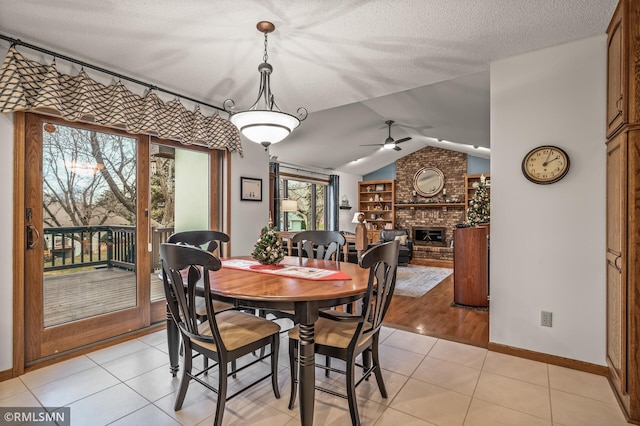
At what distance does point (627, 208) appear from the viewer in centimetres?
184

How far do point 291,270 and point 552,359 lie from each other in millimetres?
2121

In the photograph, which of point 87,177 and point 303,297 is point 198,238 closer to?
point 87,177

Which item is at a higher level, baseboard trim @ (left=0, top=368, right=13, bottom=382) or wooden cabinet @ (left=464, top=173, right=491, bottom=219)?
wooden cabinet @ (left=464, top=173, right=491, bottom=219)

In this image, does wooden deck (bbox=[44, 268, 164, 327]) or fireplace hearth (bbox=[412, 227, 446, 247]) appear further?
fireplace hearth (bbox=[412, 227, 446, 247])

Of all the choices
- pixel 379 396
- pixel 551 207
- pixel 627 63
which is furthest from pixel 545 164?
pixel 379 396

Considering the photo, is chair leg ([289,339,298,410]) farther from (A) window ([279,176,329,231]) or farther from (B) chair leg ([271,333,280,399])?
(A) window ([279,176,329,231])

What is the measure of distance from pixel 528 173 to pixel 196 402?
9.54ft

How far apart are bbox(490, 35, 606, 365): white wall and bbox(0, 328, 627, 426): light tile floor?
0.32 m

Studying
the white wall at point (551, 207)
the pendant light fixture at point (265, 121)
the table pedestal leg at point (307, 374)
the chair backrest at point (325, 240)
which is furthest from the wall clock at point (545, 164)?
the table pedestal leg at point (307, 374)

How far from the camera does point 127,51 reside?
256 centimetres

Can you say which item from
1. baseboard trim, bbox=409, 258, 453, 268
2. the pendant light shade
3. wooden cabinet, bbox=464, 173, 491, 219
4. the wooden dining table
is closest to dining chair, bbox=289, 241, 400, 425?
the wooden dining table

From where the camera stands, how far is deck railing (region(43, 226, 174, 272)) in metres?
2.60

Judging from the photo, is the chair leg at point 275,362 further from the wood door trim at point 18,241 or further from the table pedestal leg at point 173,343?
the wood door trim at point 18,241

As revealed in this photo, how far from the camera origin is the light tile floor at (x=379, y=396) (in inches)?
71.3
